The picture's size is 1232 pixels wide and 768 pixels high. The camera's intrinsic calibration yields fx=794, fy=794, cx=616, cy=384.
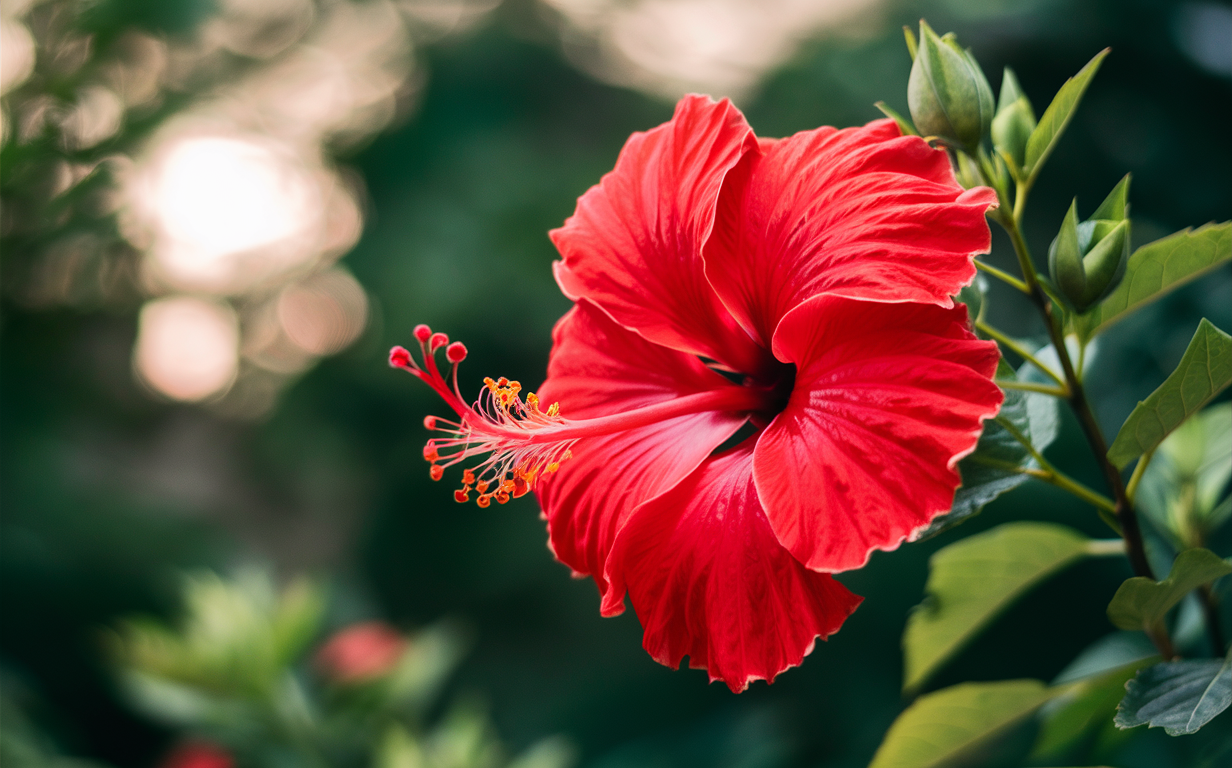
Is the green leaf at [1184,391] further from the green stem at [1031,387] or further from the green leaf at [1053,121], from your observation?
the green leaf at [1053,121]

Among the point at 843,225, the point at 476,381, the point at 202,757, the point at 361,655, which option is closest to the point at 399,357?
the point at 843,225

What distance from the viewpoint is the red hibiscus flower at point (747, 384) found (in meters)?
0.48

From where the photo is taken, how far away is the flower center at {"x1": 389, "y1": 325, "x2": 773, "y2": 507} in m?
0.63

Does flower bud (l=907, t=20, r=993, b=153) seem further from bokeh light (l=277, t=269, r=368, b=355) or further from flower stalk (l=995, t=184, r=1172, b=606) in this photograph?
bokeh light (l=277, t=269, r=368, b=355)

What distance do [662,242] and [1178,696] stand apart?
19.1 inches

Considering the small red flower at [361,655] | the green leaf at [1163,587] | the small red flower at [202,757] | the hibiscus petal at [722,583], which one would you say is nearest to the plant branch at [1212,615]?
the green leaf at [1163,587]

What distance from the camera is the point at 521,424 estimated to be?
0.66 meters

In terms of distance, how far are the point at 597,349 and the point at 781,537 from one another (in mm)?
278

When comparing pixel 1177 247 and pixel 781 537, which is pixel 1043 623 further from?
pixel 781 537

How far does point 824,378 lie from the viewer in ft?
1.75

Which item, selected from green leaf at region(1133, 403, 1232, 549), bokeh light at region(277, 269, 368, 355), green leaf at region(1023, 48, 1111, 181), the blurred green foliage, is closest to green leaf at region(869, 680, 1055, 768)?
green leaf at region(1133, 403, 1232, 549)

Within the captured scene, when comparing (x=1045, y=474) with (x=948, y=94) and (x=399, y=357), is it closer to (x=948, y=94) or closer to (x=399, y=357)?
(x=948, y=94)

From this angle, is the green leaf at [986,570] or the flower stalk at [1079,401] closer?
the flower stalk at [1079,401]

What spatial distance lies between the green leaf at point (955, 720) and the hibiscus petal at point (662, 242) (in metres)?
0.33
